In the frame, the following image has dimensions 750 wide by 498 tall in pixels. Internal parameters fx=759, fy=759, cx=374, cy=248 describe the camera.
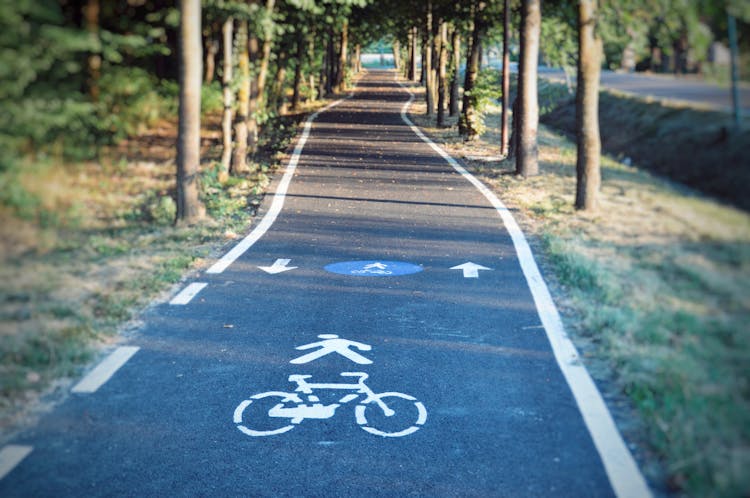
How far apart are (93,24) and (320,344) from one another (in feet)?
14.4

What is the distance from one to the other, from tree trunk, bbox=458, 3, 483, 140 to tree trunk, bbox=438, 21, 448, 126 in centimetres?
262

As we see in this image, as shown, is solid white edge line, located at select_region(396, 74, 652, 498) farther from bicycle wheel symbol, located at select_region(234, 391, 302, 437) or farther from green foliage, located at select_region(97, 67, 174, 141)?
green foliage, located at select_region(97, 67, 174, 141)

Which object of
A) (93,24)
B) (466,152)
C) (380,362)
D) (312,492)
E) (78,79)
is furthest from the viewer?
(466,152)

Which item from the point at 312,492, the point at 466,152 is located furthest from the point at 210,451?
the point at 466,152

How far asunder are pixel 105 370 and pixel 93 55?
405cm

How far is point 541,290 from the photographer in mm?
7469

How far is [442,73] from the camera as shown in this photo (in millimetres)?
28359

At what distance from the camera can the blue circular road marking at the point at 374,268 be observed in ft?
27.4

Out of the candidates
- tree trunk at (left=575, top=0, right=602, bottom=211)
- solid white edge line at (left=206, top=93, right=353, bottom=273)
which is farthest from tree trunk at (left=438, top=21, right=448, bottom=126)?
tree trunk at (left=575, top=0, right=602, bottom=211)

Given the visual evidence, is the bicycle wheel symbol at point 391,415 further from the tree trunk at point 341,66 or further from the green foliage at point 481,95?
the tree trunk at point 341,66

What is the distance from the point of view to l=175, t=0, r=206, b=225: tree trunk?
10.6 m

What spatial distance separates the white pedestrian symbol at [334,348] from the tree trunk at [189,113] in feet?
17.9

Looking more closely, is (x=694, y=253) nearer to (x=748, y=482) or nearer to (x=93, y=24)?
(x=748, y=482)

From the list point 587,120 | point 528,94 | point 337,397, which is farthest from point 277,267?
point 528,94
